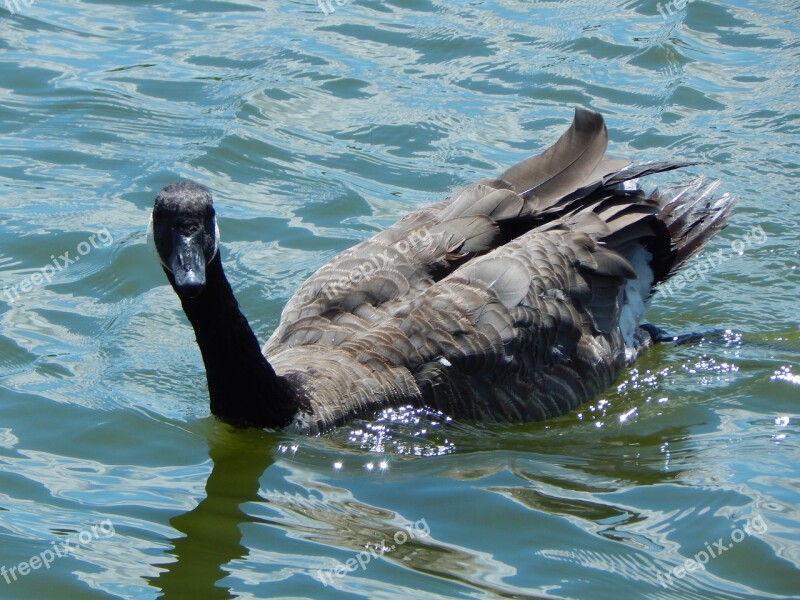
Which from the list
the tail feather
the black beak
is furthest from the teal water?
the black beak

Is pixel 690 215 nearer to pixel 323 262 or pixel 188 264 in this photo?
pixel 323 262

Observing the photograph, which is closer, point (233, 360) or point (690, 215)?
point (233, 360)

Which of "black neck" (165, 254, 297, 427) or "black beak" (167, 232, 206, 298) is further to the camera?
"black neck" (165, 254, 297, 427)

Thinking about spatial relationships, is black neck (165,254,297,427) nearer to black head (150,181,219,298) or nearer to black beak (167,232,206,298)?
black head (150,181,219,298)

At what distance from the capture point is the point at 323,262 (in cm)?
1164

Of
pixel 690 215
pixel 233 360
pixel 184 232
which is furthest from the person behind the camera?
pixel 690 215

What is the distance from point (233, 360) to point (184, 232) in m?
1.08

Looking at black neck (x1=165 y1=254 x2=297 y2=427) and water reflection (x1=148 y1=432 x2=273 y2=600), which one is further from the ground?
black neck (x1=165 y1=254 x2=297 y2=427)

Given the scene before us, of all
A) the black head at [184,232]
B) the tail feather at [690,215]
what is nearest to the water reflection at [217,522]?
the black head at [184,232]

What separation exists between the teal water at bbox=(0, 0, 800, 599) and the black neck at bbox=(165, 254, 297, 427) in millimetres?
284

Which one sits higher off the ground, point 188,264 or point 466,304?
point 188,264

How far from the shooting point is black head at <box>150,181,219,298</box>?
7.65 metres

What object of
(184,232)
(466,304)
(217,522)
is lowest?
(217,522)

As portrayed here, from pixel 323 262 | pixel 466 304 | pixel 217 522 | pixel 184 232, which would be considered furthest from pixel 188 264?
pixel 323 262
